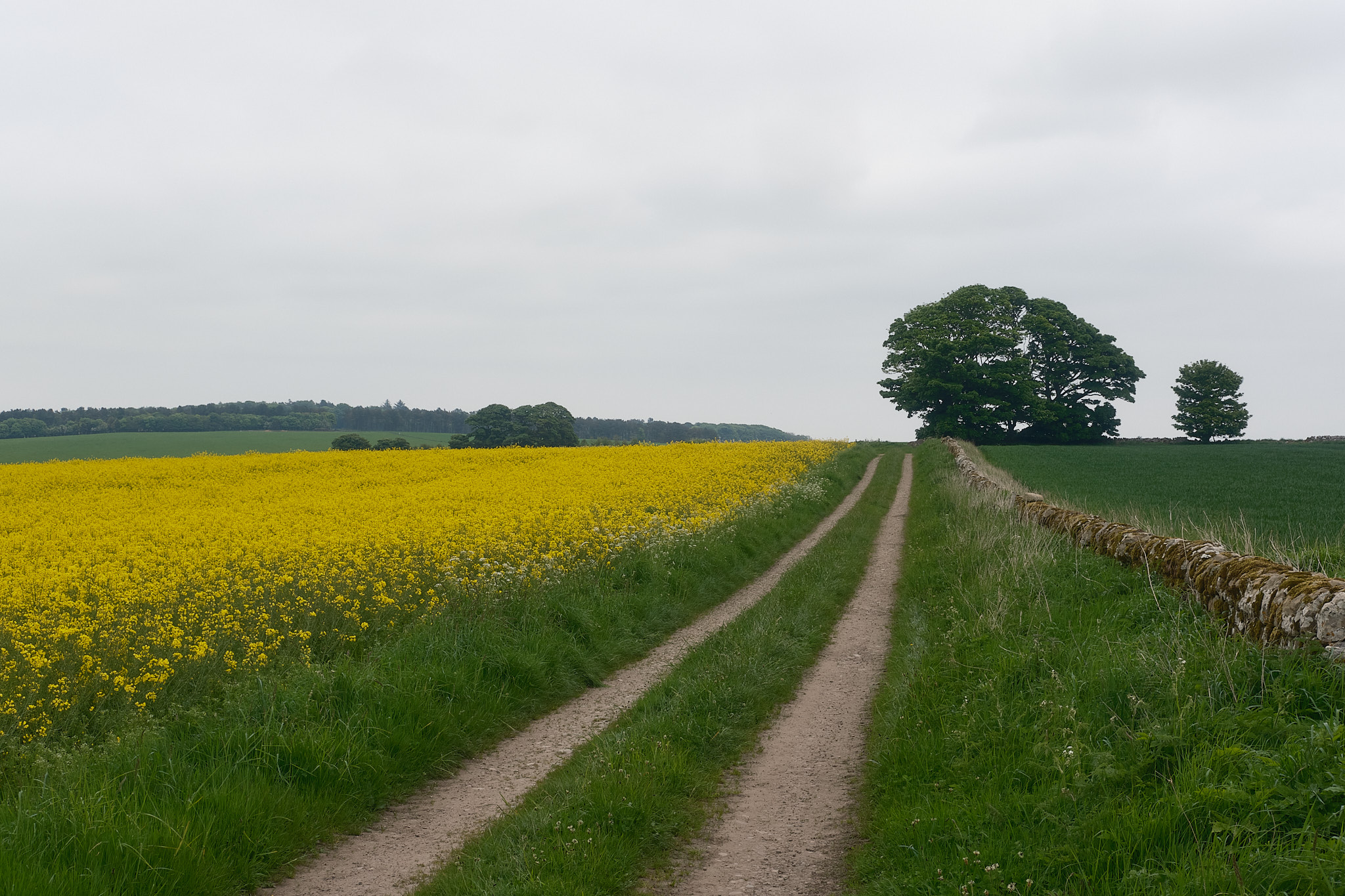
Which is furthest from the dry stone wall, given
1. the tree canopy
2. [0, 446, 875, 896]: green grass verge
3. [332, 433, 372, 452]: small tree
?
the tree canopy

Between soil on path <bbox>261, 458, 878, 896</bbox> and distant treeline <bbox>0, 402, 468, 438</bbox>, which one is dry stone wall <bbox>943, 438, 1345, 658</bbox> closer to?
soil on path <bbox>261, 458, 878, 896</bbox>

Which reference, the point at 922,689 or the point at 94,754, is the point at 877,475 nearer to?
the point at 922,689

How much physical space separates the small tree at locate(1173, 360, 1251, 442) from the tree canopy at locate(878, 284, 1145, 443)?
655 centimetres

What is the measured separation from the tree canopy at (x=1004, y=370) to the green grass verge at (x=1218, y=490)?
10.6m

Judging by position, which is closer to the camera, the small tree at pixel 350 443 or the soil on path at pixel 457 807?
the soil on path at pixel 457 807

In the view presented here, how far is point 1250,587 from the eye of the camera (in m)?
5.86

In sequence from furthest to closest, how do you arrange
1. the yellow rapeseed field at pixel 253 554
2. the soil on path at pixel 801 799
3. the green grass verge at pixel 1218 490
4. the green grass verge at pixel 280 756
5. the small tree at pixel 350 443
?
1. the small tree at pixel 350 443
2. the green grass verge at pixel 1218 490
3. the yellow rapeseed field at pixel 253 554
4. the soil on path at pixel 801 799
5. the green grass verge at pixel 280 756

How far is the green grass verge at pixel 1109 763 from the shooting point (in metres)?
3.65

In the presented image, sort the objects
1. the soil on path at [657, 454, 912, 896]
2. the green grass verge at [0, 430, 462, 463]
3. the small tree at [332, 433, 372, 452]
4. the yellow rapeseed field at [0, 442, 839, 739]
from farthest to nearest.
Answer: the green grass verge at [0, 430, 462, 463] → the small tree at [332, 433, 372, 452] → the yellow rapeseed field at [0, 442, 839, 739] → the soil on path at [657, 454, 912, 896]

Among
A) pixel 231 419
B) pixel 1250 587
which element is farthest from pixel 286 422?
pixel 1250 587

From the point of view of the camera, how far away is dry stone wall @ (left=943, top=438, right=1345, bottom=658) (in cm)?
496

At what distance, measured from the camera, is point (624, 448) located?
1593 inches

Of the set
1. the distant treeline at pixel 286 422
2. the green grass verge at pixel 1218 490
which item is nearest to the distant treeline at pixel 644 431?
the distant treeline at pixel 286 422

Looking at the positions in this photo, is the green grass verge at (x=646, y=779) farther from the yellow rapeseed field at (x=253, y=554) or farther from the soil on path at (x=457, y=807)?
the yellow rapeseed field at (x=253, y=554)
